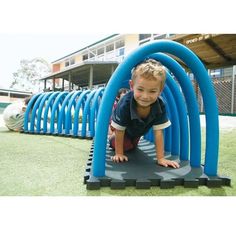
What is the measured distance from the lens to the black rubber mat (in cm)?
147

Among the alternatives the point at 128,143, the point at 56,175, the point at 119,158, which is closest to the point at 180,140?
the point at 128,143

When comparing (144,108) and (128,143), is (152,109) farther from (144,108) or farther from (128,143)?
(128,143)

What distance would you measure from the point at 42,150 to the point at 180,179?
1570 mm

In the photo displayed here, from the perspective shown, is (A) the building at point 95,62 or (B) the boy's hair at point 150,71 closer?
(B) the boy's hair at point 150,71

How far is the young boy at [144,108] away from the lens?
1.67 metres

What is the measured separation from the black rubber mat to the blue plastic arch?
9 cm

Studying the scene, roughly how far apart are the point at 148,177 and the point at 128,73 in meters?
0.62

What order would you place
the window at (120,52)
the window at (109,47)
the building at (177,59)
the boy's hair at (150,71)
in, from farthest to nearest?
the window at (109,47) → the window at (120,52) → the building at (177,59) → the boy's hair at (150,71)

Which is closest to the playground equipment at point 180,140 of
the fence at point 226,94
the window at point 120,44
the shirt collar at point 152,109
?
the shirt collar at point 152,109

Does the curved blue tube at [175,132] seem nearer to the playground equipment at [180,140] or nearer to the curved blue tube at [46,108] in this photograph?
the playground equipment at [180,140]
